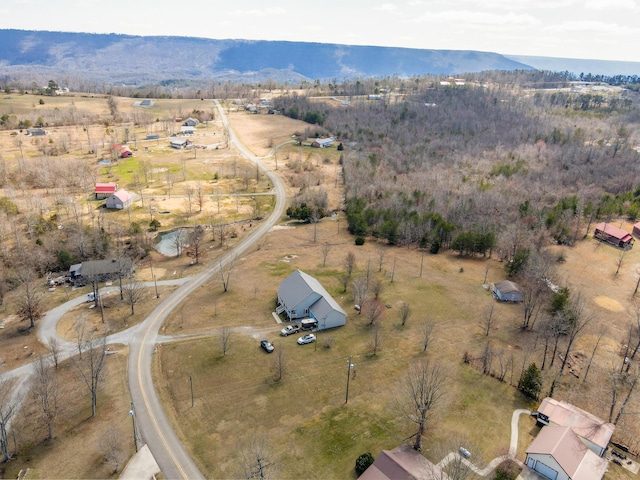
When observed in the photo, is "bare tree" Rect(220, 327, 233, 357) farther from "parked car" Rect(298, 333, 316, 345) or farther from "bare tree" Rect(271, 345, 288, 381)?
"parked car" Rect(298, 333, 316, 345)

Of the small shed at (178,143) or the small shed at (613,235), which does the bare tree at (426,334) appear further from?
the small shed at (178,143)

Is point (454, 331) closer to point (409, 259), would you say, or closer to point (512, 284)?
point (512, 284)

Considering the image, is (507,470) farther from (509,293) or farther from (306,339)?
(509,293)

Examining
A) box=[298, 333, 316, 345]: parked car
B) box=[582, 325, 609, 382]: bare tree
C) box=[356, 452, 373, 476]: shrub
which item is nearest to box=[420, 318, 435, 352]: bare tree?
box=[298, 333, 316, 345]: parked car

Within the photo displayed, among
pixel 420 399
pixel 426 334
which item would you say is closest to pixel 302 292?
pixel 426 334

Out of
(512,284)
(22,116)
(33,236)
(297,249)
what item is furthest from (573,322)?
(22,116)
